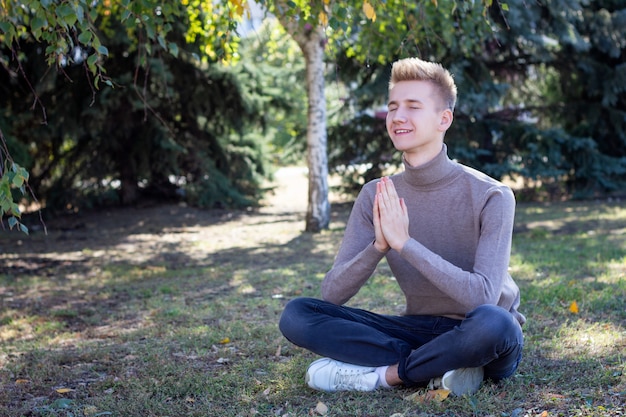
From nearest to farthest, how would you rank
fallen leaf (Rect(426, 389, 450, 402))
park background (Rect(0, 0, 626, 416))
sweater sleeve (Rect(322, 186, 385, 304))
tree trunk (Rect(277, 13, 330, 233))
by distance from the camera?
fallen leaf (Rect(426, 389, 450, 402)) < sweater sleeve (Rect(322, 186, 385, 304)) < park background (Rect(0, 0, 626, 416)) < tree trunk (Rect(277, 13, 330, 233))

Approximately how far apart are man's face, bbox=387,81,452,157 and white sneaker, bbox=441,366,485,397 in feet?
3.48

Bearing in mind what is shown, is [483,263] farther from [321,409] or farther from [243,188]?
[243,188]

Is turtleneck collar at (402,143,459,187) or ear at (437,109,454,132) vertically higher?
ear at (437,109,454,132)

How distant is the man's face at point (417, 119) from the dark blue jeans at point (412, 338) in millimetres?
848

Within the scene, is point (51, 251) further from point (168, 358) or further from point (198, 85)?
point (168, 358)

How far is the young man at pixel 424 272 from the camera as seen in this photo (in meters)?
3.12

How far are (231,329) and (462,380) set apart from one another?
220cm

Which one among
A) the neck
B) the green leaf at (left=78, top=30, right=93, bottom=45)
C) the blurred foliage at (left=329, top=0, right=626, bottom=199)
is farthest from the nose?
the blurred foliage at (left=329, top=0, right=626, bottom=199)

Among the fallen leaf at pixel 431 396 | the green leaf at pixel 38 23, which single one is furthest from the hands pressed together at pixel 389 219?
the green leaf at pixel 38 23

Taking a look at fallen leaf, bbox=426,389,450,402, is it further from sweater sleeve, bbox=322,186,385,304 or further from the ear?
the ear

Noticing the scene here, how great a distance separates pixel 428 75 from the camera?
11.3 ft

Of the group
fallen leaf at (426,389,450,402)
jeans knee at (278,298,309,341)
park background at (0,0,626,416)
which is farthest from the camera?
park background at (0,0,626,416)

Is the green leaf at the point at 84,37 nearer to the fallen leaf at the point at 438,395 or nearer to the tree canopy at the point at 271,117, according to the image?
the fallen leaf at the point at 438,395

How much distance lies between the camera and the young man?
312cm
